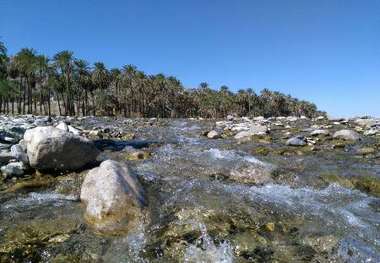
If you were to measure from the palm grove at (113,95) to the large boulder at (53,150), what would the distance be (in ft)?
232

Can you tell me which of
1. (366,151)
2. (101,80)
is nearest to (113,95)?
(101,80)

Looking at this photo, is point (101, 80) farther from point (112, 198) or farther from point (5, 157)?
point (112, 198)

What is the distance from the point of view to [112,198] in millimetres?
8055

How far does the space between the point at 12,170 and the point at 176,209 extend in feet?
18.9

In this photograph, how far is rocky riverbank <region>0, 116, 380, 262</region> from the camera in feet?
22.1

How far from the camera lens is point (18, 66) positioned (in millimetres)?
88812

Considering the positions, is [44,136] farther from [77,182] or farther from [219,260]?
[219,260]

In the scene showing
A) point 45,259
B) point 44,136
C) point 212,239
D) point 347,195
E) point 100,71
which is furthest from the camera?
point 100,71

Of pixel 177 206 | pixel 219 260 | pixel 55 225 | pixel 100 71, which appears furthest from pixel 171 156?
pixel 100 71

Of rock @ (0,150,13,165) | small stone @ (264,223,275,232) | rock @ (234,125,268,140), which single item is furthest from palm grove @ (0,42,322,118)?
small stone @ (264,223,275,232)

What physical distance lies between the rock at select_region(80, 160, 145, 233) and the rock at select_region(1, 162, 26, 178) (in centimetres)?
351

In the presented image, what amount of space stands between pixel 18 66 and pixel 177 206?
90.4 meters

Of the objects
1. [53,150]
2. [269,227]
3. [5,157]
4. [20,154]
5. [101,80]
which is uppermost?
[101,80]

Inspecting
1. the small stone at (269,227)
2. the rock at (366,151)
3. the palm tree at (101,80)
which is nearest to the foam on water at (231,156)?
the rock at (366,151)
